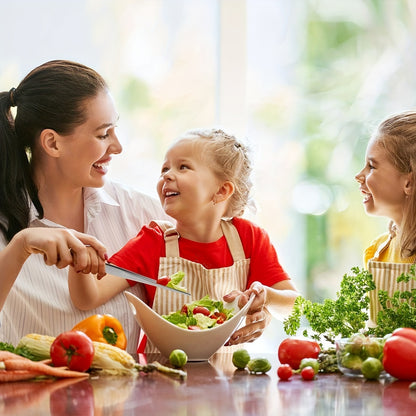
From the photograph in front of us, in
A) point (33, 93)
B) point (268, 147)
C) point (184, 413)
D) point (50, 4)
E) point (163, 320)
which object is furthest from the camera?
point (268, 147)

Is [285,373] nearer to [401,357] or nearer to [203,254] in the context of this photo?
[401,357]

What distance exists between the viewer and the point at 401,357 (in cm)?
160

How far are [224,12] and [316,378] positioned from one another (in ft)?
9.84

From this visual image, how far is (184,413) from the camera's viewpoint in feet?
4.22

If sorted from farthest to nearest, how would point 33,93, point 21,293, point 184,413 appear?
A: point 33,93 < point 21,293 < point 184,413

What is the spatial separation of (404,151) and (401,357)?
43.3 inches

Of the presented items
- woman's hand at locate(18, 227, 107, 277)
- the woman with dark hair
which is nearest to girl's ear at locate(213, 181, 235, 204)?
the woman with dark hair

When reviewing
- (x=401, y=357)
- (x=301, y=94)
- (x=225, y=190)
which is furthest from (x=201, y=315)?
(x=301, y=94)

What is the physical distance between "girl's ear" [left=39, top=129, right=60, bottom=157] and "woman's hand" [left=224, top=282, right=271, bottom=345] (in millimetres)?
877

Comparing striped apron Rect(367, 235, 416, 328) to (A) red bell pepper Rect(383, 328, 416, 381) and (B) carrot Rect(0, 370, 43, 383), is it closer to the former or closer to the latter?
(A) red bell pepper Rect(383, 328, 416, 381)

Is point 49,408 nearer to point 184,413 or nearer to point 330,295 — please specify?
point 184,413

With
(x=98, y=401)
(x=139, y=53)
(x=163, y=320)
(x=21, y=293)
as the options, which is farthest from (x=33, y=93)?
(x=139, y=53)

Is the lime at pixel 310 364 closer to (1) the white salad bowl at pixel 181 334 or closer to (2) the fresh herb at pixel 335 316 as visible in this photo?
(2) the fresh herb at pixel 335 316

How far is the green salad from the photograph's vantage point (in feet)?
6.44
